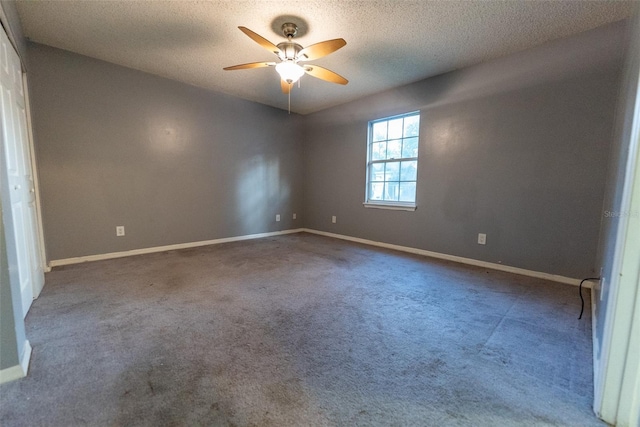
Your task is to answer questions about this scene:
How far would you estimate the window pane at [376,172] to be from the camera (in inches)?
157

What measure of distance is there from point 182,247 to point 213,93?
2.33 meters

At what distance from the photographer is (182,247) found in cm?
372

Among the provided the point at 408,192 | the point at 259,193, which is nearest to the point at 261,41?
the point at 408,192

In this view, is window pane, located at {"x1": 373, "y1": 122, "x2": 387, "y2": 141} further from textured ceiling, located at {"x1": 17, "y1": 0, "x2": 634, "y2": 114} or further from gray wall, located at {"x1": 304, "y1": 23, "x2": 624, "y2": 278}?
textured ceiling, located at {"x1": 17, "y1": 0, "x2": 634, "y2": 114}

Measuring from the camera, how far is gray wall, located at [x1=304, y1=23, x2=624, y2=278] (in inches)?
89.9

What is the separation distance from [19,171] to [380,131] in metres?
3.95

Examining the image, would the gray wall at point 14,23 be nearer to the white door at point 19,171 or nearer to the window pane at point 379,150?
the white door at point 19,171

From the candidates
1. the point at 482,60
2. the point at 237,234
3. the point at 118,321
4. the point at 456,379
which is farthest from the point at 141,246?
the point at 482,60

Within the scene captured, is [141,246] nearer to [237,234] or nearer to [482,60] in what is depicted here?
[237,234]

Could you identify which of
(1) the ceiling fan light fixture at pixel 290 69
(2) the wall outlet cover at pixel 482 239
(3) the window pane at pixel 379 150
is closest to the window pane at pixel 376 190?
(3) the window pane at pixel 379 150

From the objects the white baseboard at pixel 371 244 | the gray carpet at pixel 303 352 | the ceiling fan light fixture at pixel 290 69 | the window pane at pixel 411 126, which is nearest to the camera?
the gray carpet at pixel 303 352

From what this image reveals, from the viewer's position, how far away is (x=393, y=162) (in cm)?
381

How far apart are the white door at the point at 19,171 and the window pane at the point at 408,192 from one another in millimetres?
3780

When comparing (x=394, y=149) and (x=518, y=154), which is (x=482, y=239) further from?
(x=394, y=149)
